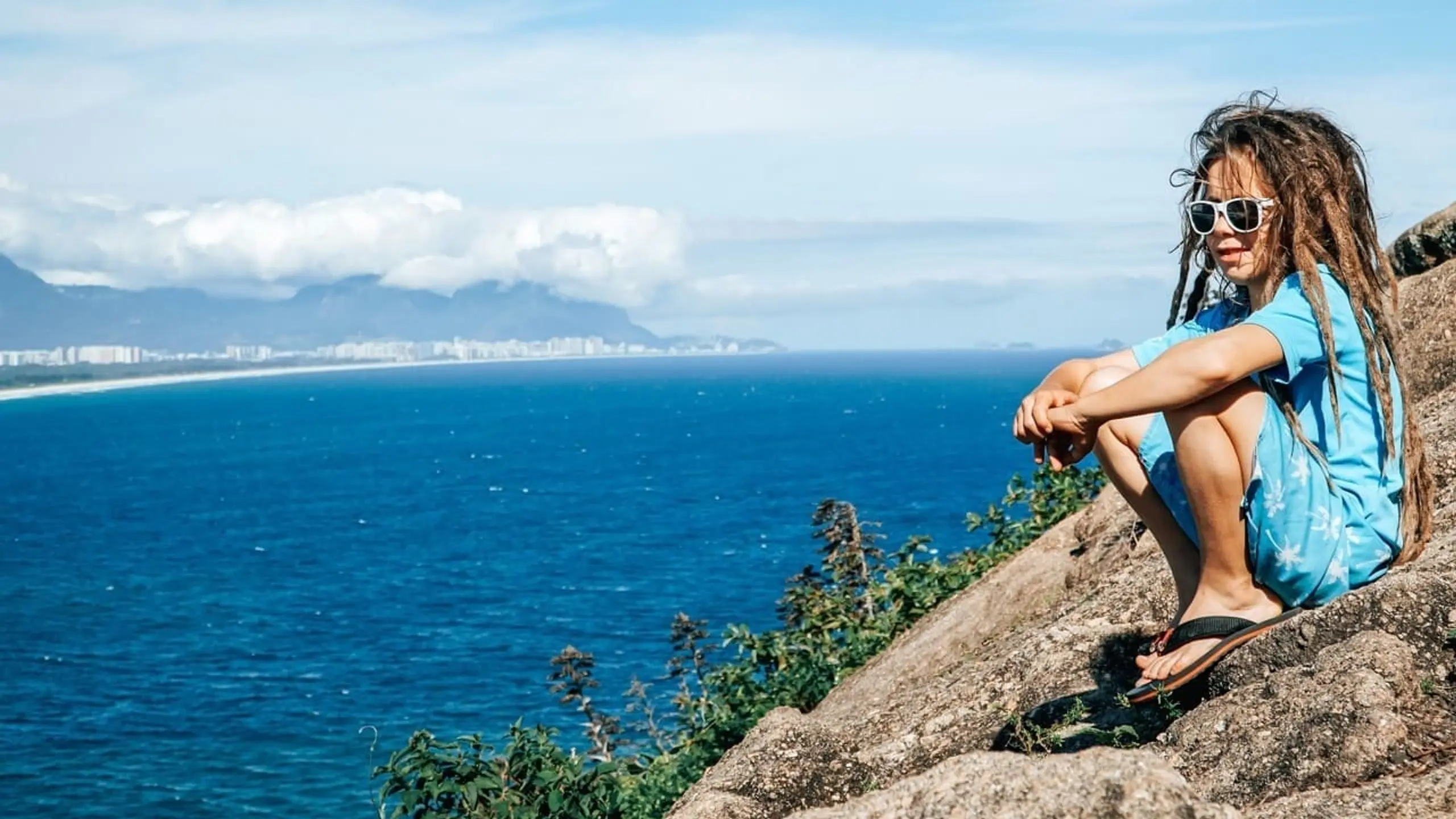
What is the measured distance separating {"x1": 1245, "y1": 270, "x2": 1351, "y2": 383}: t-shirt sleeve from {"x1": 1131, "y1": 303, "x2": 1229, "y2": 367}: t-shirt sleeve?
56cm

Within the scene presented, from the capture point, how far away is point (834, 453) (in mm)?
123438

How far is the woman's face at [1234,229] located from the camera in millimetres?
6105

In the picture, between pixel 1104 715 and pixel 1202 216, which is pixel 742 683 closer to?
pixel 1104 715

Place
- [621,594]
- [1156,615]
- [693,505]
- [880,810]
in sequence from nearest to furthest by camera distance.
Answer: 1. [880,810]
2. [1156,615]
3. [621,594]
4. [693,505]

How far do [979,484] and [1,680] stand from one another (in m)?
63.9

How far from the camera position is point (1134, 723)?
6.57 meters

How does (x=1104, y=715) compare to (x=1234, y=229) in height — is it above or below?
below

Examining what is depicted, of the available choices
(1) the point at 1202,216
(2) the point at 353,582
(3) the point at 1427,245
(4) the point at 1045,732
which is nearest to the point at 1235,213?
(1) the point at 1202,216

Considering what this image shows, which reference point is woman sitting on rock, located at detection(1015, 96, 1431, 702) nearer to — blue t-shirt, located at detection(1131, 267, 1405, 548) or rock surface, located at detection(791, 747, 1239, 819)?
blue t-shirt, located at detection(1131, 267, 1405, 548)

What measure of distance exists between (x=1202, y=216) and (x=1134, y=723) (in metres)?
2.29

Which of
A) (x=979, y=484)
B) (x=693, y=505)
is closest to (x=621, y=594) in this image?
(x=693, y=505)

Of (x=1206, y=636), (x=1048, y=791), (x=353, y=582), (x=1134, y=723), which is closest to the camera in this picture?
(x=1048, y=791)

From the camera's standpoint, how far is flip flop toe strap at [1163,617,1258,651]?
239 inches

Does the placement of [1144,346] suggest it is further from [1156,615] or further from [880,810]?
[880,810]
